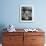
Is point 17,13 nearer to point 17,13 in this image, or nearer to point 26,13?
point 17,13

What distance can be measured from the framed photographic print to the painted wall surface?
10 cm

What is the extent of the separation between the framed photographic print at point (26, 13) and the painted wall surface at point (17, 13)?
97 mm

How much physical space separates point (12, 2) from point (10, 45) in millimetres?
1352

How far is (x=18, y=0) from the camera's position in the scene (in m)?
3.95

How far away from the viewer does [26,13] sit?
397cm

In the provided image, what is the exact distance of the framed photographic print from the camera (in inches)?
155

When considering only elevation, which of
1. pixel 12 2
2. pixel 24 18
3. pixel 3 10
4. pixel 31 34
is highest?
pixel 12 2

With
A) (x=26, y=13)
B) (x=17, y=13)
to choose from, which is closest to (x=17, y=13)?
(x=17, y=13)

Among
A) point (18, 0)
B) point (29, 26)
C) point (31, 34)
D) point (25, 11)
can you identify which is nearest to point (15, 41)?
point (31, 34)

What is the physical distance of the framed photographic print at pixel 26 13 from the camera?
13.0ft

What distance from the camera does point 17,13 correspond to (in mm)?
3977

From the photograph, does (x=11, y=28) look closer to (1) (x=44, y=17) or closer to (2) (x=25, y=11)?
(2) (x=25, y=11)

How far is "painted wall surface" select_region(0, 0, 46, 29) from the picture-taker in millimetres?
3957

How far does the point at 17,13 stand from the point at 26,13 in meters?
0.28
